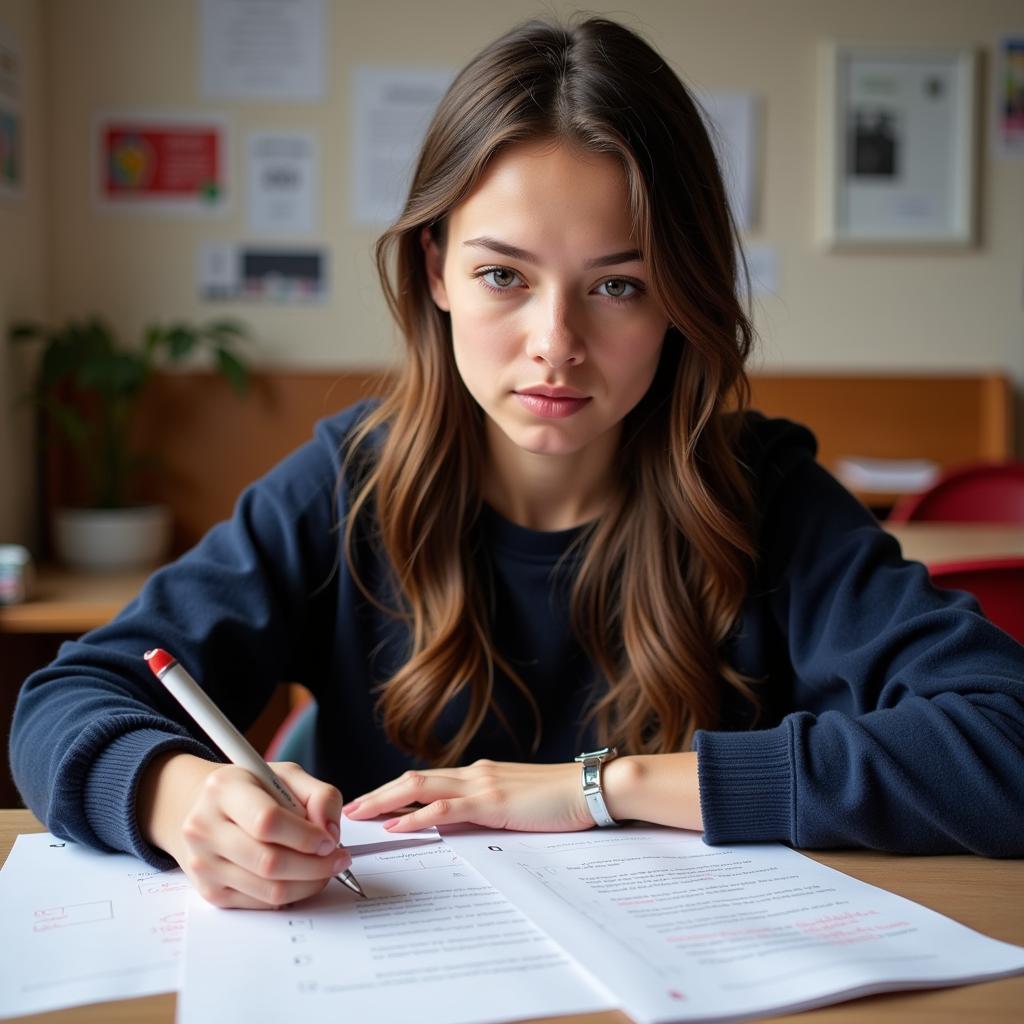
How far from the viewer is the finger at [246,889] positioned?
73 cm

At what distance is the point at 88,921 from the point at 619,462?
740mm

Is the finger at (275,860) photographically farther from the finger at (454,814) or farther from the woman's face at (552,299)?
the woman's face at (552,299)

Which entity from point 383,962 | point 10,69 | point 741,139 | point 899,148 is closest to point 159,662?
point 383,962

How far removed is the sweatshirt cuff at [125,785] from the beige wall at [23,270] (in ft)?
7.14

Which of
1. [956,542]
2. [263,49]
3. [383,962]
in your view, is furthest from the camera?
[263,49]

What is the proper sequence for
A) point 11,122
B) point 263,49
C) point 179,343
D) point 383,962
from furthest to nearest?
point 263,49 → point 179,343 → point 11,122 → point 383,962

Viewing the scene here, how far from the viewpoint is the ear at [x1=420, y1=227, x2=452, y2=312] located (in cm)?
122

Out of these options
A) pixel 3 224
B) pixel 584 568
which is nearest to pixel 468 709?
pixel 584 568

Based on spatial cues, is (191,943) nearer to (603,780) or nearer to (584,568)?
(603,780)

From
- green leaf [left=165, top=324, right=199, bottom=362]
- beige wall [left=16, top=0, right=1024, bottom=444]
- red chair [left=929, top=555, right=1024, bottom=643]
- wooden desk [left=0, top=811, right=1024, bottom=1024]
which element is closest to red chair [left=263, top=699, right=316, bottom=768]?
wooden desk [left=0, top=811, right=1024, bottom=1024]

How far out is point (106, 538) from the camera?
2865 millimetres

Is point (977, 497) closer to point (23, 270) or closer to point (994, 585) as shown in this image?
point (994, 585)

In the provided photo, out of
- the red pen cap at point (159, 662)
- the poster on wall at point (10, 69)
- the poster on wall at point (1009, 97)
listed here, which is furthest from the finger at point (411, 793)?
the poster on wall at point (1009, 97)

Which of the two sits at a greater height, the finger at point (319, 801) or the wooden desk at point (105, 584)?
the finger at point (319, 801)
